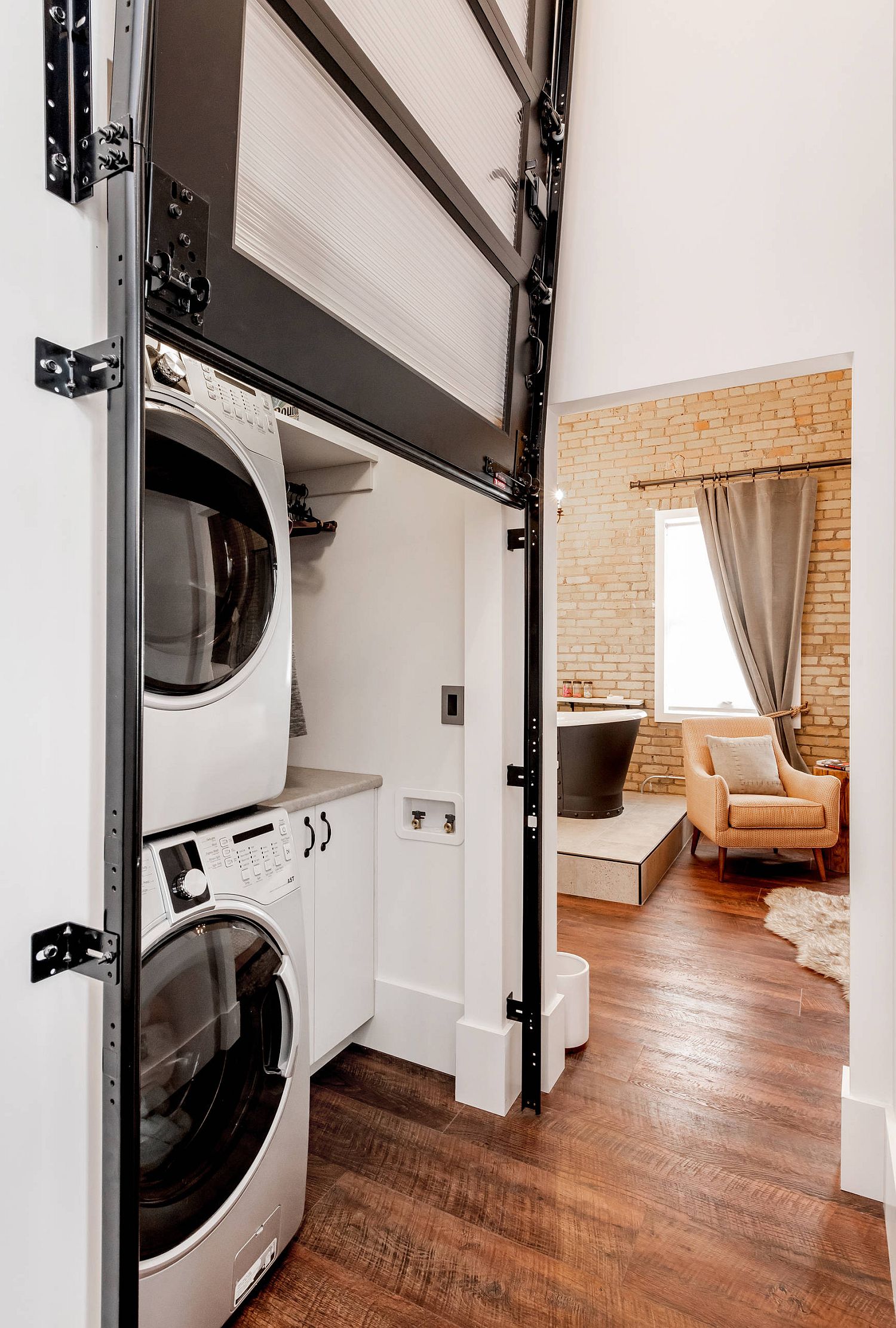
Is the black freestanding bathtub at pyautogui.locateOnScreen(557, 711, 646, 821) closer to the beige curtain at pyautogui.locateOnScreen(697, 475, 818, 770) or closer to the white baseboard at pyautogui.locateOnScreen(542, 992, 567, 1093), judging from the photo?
the beige curtain at pyautogui.locateOnScreen(697, 475, 818, 770)

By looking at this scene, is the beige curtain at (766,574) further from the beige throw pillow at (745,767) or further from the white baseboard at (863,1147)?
the white baseboard at (863,1147)

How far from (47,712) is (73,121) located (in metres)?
0.72

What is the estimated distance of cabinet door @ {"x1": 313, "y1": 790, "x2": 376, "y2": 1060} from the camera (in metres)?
2.14

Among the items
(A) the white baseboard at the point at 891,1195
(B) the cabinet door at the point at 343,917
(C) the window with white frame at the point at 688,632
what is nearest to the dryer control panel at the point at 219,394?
(B) the cabinet door at the point at 343,917

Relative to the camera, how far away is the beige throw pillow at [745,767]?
14.4 ft

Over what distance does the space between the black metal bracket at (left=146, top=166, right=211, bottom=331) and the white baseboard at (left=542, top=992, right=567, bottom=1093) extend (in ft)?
6.65

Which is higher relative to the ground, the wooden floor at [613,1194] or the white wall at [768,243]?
the white wall at [768,243]

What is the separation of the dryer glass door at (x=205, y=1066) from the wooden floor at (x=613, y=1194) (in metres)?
0.35

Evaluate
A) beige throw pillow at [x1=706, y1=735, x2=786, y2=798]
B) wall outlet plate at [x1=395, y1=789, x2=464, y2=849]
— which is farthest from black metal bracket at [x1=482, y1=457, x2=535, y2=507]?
beige throw pillow at [x1=706, y1=735, x2=786, y2=798]

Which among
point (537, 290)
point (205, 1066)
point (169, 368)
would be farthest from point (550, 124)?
point (205, 1066)

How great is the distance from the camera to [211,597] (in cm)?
148

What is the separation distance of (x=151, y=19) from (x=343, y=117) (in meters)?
0.47

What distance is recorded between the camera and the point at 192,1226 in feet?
4.23

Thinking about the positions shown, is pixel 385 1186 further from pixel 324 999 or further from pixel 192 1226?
pixel 192 1226
